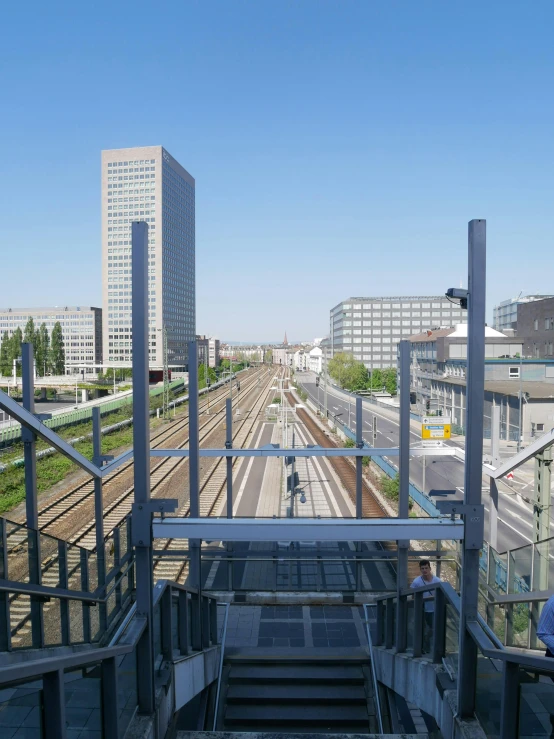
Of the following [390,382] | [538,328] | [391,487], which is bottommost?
[391,487]

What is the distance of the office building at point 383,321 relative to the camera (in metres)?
78.5

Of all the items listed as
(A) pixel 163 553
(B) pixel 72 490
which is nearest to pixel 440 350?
(B) pixel 72 490

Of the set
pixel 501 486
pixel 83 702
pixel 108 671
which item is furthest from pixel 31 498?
pixel 501 486

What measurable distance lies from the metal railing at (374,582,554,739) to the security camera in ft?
5.35

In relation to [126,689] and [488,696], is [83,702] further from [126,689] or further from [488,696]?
[488,696]

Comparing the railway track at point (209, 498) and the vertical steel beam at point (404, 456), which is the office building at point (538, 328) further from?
the vertical steel beam at point (404, 456)

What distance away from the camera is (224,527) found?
9.07ft

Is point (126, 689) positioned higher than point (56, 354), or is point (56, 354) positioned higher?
point (56, 354)

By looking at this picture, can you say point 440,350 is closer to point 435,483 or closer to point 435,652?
point 435,483

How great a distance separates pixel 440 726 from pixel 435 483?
16.5 m

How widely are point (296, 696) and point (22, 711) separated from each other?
3669 millimetres

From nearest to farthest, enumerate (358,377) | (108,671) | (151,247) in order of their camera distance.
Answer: (108,671) < (358,377) < (151,247)

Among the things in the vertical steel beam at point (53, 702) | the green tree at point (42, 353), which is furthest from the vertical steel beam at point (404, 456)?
the green tree at point (42, 353)

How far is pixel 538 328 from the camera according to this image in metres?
35.6
